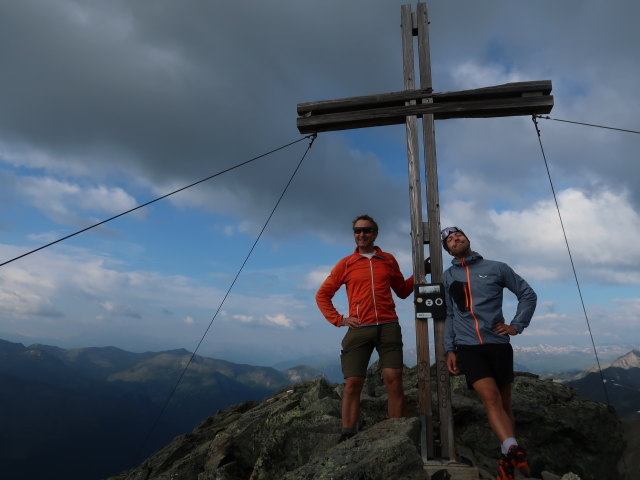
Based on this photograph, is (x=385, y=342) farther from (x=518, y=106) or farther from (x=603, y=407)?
(x=603, y=407)

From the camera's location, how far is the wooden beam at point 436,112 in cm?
723

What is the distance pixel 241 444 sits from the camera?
28.9 ft

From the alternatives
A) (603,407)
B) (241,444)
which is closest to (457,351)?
(241,444)

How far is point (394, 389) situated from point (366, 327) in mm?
1021

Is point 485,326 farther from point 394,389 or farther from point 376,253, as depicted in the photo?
point 376,253

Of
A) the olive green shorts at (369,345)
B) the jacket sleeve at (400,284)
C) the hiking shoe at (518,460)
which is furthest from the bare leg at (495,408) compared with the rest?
the jacket sleeve at (400,284)

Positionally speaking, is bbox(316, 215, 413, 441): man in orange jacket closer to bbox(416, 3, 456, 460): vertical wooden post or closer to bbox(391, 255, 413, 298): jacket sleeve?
bbox(391, 255, 413, 298): jacket sleeve

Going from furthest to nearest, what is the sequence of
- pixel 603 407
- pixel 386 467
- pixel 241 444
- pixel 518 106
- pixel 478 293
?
pixel 603 407
pixel 241 444
pixel 518 106
pixel 478 293
pixel 386 467

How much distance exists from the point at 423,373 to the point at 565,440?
5278 mm

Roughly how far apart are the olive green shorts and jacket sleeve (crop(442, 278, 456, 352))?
2.27 ft

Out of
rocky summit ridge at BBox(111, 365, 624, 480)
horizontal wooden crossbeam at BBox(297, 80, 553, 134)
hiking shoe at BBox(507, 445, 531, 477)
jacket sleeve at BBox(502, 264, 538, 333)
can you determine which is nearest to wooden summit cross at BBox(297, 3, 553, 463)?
horizontal wooden crossbeam at BBox(297, 80, 553, 134)

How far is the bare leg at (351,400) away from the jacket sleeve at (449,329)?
4.63 ft

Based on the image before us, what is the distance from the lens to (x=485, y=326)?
224 inches

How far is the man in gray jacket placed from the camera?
5504 mm
